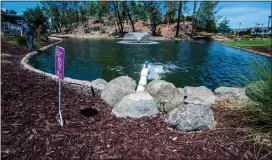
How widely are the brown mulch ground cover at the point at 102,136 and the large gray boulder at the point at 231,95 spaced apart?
823mm

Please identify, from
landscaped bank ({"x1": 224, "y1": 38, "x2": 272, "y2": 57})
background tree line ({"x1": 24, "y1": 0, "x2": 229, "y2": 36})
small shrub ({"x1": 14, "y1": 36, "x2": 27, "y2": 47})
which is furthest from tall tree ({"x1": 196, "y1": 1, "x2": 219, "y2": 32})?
small shrub ({"x1": 14, "y1": 36, "x2": 27, "y2": 47})

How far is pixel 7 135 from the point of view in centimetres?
321

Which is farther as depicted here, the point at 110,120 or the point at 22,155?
the point at 110,120

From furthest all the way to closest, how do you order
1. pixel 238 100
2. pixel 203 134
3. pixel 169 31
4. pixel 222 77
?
pixel 169 31 < pixel 222 77 < pixel 238 100 < pixel 203 134

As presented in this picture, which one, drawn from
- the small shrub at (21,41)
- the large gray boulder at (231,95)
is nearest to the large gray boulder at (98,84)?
the large gray boulder at (231,95)

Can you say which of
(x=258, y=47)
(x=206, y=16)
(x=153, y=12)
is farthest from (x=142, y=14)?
(x=258, y=47)

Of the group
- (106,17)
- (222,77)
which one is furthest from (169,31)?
(222,77)

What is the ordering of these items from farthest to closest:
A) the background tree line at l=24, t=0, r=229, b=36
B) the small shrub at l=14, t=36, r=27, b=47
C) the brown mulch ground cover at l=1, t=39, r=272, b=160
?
the background tree line at l=24, t=0, r=229, b=36, the small shrub at l=14, t=36, r=27, b=47, the brown mulch ground cover at l=1, t=39, r=272, b=160

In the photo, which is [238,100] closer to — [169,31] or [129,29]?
[169,31]

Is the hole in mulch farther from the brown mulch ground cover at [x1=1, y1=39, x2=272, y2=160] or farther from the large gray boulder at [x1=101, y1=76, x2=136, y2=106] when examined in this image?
the large gray boulder at [x1=101, y1=76, x2=136, y2=106]

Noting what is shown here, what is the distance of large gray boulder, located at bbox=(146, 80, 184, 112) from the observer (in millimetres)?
4578

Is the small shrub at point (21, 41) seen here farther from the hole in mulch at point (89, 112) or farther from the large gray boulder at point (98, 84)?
the hole in mulch at point (89, 112)

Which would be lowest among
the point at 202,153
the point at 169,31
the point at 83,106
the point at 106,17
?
the point at 202,153

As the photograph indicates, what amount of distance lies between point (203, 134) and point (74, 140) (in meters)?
2.02
